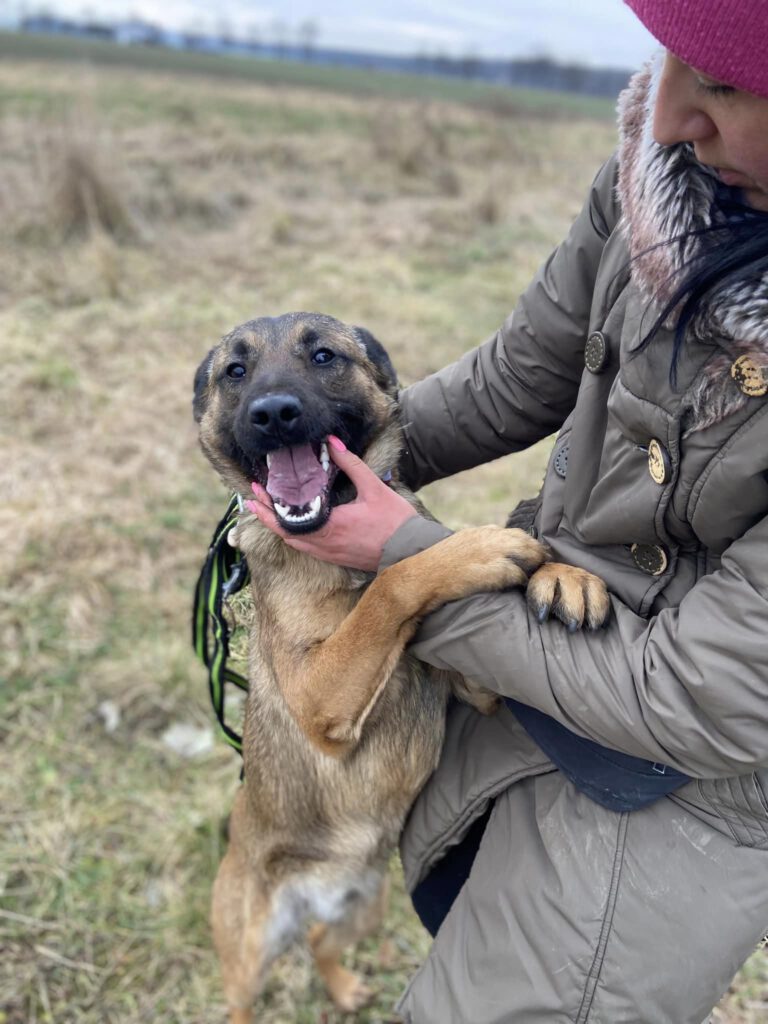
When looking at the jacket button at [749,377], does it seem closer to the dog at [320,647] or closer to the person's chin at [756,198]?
the person's chin at [756,198]

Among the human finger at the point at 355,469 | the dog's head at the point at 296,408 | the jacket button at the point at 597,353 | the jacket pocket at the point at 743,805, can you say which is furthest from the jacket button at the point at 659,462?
the dog's head at the point at 296,408

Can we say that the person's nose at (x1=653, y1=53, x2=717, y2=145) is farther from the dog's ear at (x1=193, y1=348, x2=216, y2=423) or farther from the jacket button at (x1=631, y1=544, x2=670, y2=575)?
the dog's ear at (x1=193, y1=348, x2=216, y2=423)

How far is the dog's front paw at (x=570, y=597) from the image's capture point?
175 centimetres

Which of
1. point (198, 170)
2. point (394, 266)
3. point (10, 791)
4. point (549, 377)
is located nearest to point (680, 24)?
point (549, 377)

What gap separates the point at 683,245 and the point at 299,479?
1.34 m

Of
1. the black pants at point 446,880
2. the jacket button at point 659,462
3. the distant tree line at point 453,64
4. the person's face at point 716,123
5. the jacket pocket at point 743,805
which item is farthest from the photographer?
the distant tree line at point 453,64

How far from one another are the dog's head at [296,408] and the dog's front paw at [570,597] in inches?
27.4

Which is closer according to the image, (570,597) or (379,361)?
(570,597)

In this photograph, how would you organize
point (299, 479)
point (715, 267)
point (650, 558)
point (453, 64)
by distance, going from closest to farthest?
1. point (715, 267)
2. point (650, 558)
3. point (299, 479)
4. point (453, 64)

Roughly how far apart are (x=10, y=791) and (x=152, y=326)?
6.06 meters

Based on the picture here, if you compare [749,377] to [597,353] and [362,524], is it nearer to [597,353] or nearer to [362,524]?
[597,353]

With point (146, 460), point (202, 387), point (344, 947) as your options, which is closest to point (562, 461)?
point (202, 387)

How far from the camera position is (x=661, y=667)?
61.8 inches

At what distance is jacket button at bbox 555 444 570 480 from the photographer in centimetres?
197
